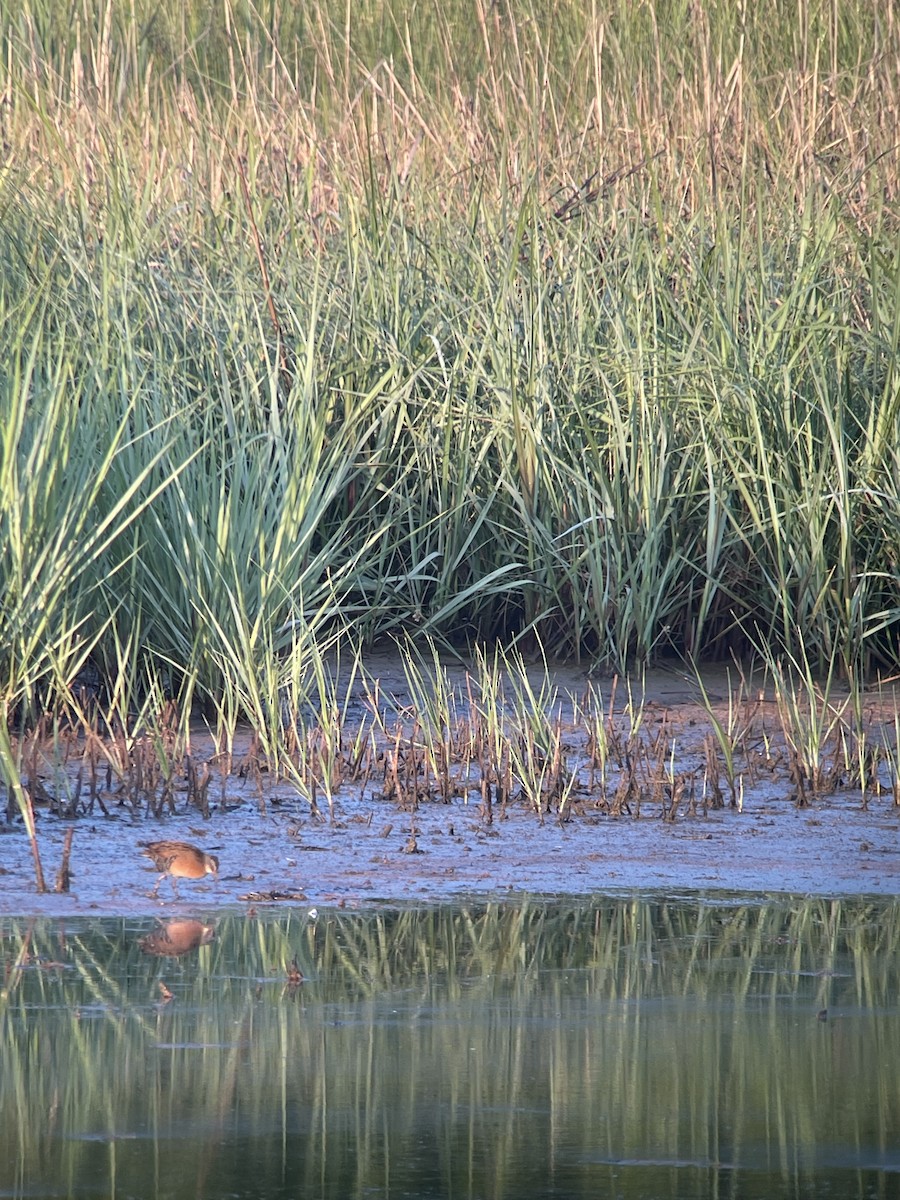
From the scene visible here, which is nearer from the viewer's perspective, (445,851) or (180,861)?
(180,861)

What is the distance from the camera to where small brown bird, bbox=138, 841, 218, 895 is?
3.87m

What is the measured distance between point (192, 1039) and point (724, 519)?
3.38m

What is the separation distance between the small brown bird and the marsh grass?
84 cm

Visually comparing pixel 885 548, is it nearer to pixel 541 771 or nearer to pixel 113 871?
pixel 541 771

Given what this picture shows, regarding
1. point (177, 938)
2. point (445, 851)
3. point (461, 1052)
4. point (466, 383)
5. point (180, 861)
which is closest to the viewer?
point (461, 1052)

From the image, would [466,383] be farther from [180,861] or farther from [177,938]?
[177,938]

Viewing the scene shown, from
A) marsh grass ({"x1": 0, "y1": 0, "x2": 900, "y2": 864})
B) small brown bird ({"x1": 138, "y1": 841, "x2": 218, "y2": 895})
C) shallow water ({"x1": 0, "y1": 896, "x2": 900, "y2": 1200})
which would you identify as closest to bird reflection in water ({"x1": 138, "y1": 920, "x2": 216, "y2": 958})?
shallow water ({"x1": 0, "y1": 896, "x2": 900, "y2": 1200})

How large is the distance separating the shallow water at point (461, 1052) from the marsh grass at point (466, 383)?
1.16 meters

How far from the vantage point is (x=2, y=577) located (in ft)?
15.6

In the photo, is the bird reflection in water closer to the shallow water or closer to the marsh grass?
the shallow water

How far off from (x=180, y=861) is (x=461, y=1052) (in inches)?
42.7

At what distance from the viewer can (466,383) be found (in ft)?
20.4

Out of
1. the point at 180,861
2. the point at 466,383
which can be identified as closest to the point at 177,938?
the point at 180,861

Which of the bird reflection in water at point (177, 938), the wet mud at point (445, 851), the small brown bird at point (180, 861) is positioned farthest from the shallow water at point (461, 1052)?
the small brown bird at point (180, 861)
